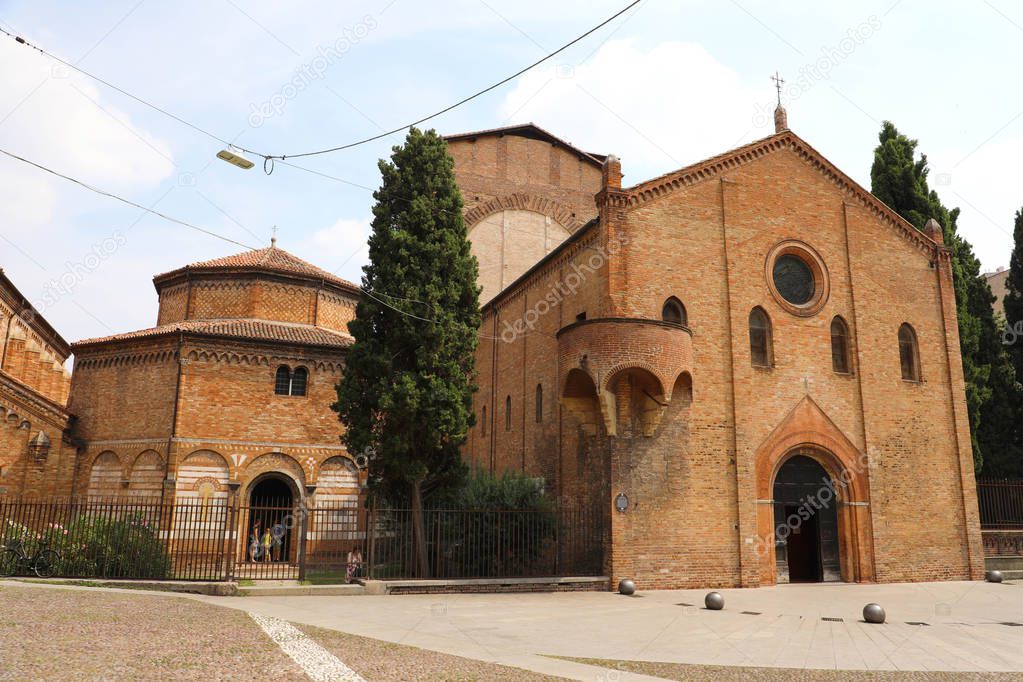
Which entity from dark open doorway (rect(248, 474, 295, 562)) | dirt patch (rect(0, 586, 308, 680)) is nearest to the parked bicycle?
dirt patch (rect(0, 586, 308, 680))

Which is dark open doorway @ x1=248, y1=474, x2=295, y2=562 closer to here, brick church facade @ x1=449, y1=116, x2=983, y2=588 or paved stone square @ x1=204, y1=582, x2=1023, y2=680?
brick church facade @ x1=449, y1=116, x2=983, y2=588

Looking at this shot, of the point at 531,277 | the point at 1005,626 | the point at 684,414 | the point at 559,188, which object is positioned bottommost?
the point at 1005,626

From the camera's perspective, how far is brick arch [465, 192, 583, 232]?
1190 inches

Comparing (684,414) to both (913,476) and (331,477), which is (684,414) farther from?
(331,477)

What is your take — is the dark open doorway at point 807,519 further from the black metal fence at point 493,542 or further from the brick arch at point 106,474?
the brick arch at point 106,474

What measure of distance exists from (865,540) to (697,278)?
7628 mm

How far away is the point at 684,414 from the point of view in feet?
52.5

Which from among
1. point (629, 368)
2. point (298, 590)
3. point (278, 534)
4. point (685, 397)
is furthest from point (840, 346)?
point (278, 534)

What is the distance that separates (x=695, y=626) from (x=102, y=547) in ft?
39.9

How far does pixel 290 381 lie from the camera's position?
24766 millimetres

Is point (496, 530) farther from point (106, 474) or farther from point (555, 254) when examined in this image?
point (106, 474)

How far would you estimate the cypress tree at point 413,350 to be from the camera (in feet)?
50.9

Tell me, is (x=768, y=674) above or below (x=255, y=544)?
below

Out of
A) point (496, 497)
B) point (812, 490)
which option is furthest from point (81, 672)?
point (812, 490)
